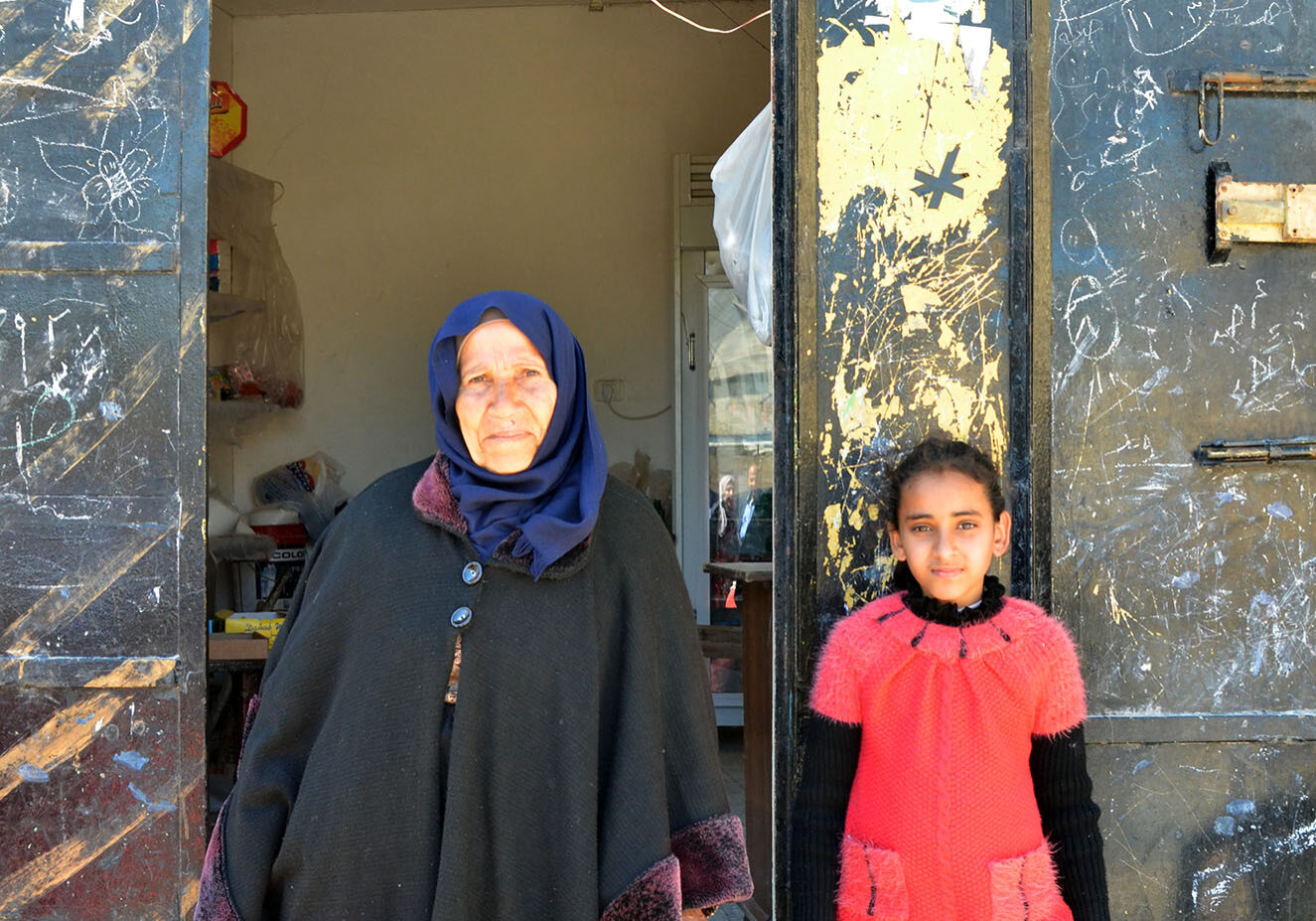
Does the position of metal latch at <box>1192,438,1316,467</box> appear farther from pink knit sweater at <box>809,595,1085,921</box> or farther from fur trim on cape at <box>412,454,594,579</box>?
fur trim on cape at <box>412,454,594,579</box>

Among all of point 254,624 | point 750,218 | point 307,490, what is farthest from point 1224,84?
Result: point 307,490

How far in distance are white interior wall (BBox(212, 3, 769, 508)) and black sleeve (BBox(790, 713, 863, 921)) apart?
4.35m

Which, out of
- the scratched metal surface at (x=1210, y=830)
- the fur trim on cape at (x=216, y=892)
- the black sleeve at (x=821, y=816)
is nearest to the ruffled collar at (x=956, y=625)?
the black sleeve at (x=821, y=816)

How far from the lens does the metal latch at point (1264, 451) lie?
2715 mm

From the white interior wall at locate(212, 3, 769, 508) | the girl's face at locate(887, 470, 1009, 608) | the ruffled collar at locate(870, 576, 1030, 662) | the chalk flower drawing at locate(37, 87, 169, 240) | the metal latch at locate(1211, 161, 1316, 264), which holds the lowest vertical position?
the ruffled collar at locate(870, 576, 1030, 662)

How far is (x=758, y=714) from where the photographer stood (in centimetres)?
352

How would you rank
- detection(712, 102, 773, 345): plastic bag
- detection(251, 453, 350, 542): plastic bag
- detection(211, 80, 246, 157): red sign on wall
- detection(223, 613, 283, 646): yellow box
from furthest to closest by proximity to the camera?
detection(251, 453, 350, 542): plastic bag → detection(211, 80, 246, 157): red sign on wall → detection(223, 613, 283, 646): yellow box → detection(712, 102, 773, 345): plastic bag

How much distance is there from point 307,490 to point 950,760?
480 cm

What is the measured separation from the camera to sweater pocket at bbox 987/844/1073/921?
193 centimetres

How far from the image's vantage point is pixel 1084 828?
200cm

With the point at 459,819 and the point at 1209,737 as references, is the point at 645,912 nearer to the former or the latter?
the point at 459,819

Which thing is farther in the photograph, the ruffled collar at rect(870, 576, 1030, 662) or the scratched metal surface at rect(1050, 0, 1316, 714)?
the scratched metal surface at rect(1050, 0, 1316, 714)

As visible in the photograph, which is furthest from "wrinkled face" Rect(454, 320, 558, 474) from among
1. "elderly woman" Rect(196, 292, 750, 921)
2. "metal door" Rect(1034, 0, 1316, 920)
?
"metal door" Rect(1034, 0, 1316, 920)

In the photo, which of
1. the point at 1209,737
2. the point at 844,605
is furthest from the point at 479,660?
the point at 1209,737
